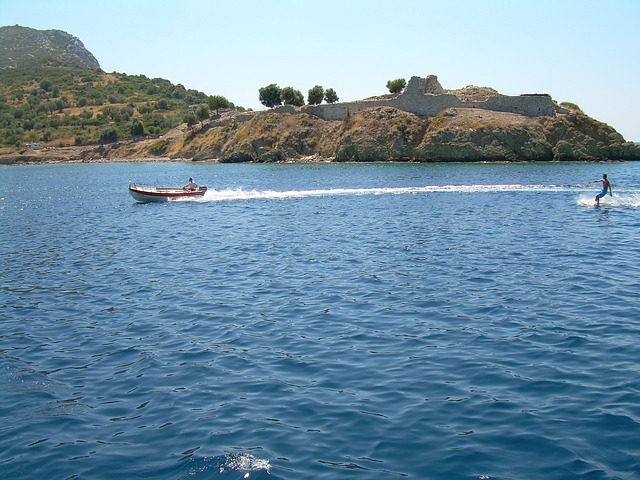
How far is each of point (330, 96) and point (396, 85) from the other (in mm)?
13181

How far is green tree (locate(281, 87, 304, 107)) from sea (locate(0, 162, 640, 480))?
91.6m

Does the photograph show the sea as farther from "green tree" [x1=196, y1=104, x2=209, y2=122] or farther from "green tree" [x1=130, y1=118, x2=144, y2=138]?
"green tree" [x1=130, y1=118, x2=144, y2=138]

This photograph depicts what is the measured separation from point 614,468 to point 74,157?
136m

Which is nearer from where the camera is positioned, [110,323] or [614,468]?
[614,468]

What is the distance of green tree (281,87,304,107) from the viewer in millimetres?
117812

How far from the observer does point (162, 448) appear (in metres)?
9.45

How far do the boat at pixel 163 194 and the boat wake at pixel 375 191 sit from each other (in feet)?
2.54

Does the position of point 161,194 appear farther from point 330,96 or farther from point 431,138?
point 330,96

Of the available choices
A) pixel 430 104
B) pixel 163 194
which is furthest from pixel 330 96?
pixel 163 194

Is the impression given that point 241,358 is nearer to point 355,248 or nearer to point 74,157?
point 355,248

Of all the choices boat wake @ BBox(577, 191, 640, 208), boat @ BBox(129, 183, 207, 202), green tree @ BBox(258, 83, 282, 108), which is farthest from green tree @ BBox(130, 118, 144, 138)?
boat wake @ BBox(577, 191, 640, 208)

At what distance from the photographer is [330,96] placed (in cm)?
11556

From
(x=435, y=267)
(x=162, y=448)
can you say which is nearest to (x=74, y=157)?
(x=435, y=267)

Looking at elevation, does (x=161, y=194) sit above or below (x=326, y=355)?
above
